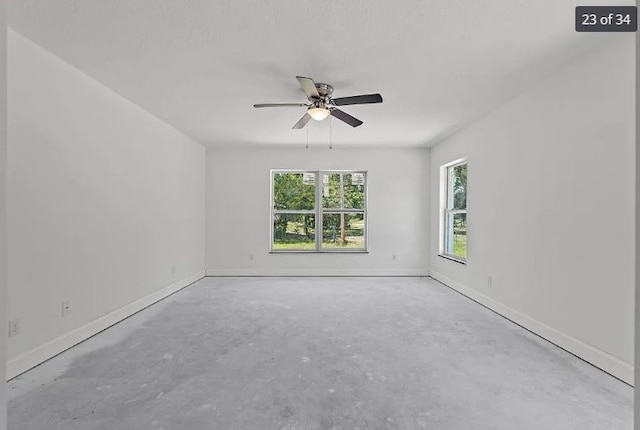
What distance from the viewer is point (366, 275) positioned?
6.60 metres

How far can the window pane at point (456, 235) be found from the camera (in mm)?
5361

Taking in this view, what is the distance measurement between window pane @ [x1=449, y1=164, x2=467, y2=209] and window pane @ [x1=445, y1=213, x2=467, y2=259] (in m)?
0.17

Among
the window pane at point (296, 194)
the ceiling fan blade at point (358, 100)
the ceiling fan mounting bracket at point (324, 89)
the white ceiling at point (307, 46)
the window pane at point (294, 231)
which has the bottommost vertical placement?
the window pane at point (294, 231)

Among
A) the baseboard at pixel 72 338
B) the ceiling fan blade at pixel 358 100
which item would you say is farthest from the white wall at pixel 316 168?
the ceiling fan blade at pixel 358 100

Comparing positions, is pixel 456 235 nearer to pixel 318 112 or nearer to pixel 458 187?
pixel 458 187

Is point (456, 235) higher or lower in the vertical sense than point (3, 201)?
lower

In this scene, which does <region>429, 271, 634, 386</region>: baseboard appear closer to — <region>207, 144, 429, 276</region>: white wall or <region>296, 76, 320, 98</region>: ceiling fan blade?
<region>207, 144, 429, 276</region>: white wall

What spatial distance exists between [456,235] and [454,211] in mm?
387

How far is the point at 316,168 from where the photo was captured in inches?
262

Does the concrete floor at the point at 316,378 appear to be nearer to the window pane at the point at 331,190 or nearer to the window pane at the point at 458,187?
the window pane at the point at 458,187

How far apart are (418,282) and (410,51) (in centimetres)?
414

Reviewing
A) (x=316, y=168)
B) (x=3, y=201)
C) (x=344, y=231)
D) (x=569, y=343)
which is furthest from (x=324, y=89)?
(x=344, y=231)

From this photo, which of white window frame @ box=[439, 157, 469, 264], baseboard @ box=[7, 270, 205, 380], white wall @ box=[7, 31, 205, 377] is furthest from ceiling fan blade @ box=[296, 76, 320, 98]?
white window frame @ box=[439, 157, 469, 264]

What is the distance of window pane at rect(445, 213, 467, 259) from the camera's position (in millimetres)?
5361
